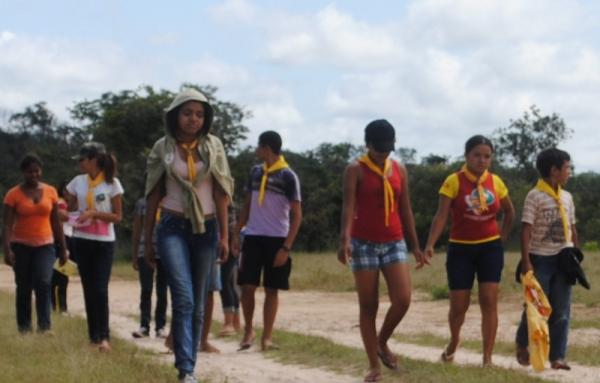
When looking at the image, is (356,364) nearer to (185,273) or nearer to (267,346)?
(267,346)

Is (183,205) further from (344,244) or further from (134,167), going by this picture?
(134,167)

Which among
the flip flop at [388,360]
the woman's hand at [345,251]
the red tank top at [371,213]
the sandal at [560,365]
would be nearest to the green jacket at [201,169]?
the woman's hand at [345,251]

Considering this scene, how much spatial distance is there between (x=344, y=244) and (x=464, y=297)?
138cm

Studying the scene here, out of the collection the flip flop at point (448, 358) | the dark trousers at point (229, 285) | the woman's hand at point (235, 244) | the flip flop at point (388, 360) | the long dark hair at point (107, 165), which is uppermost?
the long dark hair at point (107, 165)

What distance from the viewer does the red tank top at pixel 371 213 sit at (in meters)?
7.76

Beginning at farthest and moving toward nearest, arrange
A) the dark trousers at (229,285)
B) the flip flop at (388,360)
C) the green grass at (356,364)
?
1. the dark trousers at (229,285)
2. the flip flop at (388,360)
3. the green grass at (356,364)

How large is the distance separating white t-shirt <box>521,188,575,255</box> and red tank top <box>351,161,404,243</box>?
4.73ft

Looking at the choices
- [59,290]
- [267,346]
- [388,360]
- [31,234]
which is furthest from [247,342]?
[59,290]

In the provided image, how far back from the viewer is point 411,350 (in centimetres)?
1043

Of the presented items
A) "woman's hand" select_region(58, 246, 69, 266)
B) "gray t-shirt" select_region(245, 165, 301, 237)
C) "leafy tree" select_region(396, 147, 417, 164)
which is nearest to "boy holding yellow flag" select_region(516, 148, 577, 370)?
"gray t-shirt" select_region(245, 165, 301, 237)

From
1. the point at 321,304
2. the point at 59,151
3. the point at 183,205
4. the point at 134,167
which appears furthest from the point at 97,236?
the point at 59,151

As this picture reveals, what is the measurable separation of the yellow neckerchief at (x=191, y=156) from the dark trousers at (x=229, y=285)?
4601 millimetres

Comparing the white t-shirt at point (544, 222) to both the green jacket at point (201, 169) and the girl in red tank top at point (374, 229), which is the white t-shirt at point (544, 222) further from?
the green jacket at point (201, 169)

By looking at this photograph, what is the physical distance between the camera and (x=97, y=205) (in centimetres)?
940
